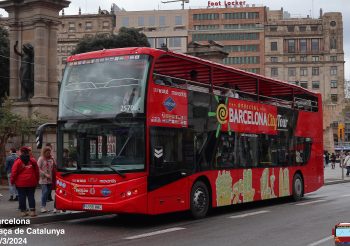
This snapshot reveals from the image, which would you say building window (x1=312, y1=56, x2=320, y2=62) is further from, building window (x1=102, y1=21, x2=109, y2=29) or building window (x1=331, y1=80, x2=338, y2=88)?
building window (x1=102, y1=21, x2=109, y2=29)

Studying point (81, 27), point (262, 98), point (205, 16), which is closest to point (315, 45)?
point (205, 16)

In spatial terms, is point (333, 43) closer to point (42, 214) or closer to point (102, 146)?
point (42, 214)

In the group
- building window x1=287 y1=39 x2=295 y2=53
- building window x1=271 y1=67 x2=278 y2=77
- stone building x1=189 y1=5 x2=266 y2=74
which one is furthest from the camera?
building window x1=287 y1=39 x2=295 y2=53

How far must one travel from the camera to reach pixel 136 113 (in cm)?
1238

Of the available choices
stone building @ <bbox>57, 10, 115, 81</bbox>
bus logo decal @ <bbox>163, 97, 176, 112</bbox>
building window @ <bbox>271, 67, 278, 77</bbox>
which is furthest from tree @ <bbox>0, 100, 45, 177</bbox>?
building window @ <bbox>271, 67, 278, 77</bbox>

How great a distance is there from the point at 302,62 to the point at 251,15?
16.9 metres

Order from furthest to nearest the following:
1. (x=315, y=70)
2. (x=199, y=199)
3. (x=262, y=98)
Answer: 1. (x=315, y=70)
2. (x=262, y=98)
3. (x=199, y=199)

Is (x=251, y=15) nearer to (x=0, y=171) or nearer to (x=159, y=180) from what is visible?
(x=0, y=171)

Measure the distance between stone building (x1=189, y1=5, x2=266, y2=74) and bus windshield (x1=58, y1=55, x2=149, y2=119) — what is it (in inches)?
4500

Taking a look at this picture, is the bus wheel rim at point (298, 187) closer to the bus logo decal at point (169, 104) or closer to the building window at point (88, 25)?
the bus logo decal at point (169, 104)

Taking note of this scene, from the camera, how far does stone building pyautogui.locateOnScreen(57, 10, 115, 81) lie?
5079 inches

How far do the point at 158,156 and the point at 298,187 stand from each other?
8540 mm

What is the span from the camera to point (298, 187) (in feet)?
64.7

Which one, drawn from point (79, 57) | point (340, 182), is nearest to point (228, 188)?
point (79, 57)
